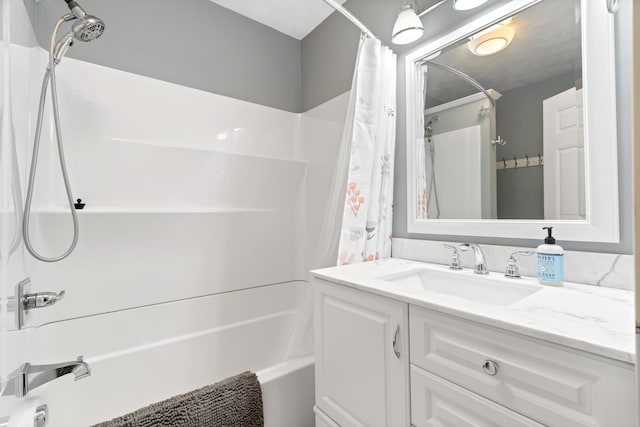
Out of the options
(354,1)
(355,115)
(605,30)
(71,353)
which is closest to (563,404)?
(605,30)

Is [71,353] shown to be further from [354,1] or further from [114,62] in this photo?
[354,1]

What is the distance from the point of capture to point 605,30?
0.88 meters

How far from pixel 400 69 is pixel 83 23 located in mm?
1440

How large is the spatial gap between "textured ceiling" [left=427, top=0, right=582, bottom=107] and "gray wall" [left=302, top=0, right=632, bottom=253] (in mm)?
115

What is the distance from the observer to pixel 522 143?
1089 mm

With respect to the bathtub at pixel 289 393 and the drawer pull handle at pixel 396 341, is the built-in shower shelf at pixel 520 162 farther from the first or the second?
the bathtub at pixel 289 393

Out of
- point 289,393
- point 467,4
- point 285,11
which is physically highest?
point 285,11

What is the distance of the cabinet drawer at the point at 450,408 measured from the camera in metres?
0.62

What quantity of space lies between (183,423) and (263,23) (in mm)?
2401

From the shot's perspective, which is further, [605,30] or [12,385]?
[605,30]

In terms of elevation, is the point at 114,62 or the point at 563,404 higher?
the point at 114,62

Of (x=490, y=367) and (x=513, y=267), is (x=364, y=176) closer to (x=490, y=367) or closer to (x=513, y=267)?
(x=513, y=267)

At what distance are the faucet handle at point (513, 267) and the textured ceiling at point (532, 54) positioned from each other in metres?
0.62

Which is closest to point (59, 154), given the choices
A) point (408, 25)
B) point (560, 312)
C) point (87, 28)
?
point (87, 28)
